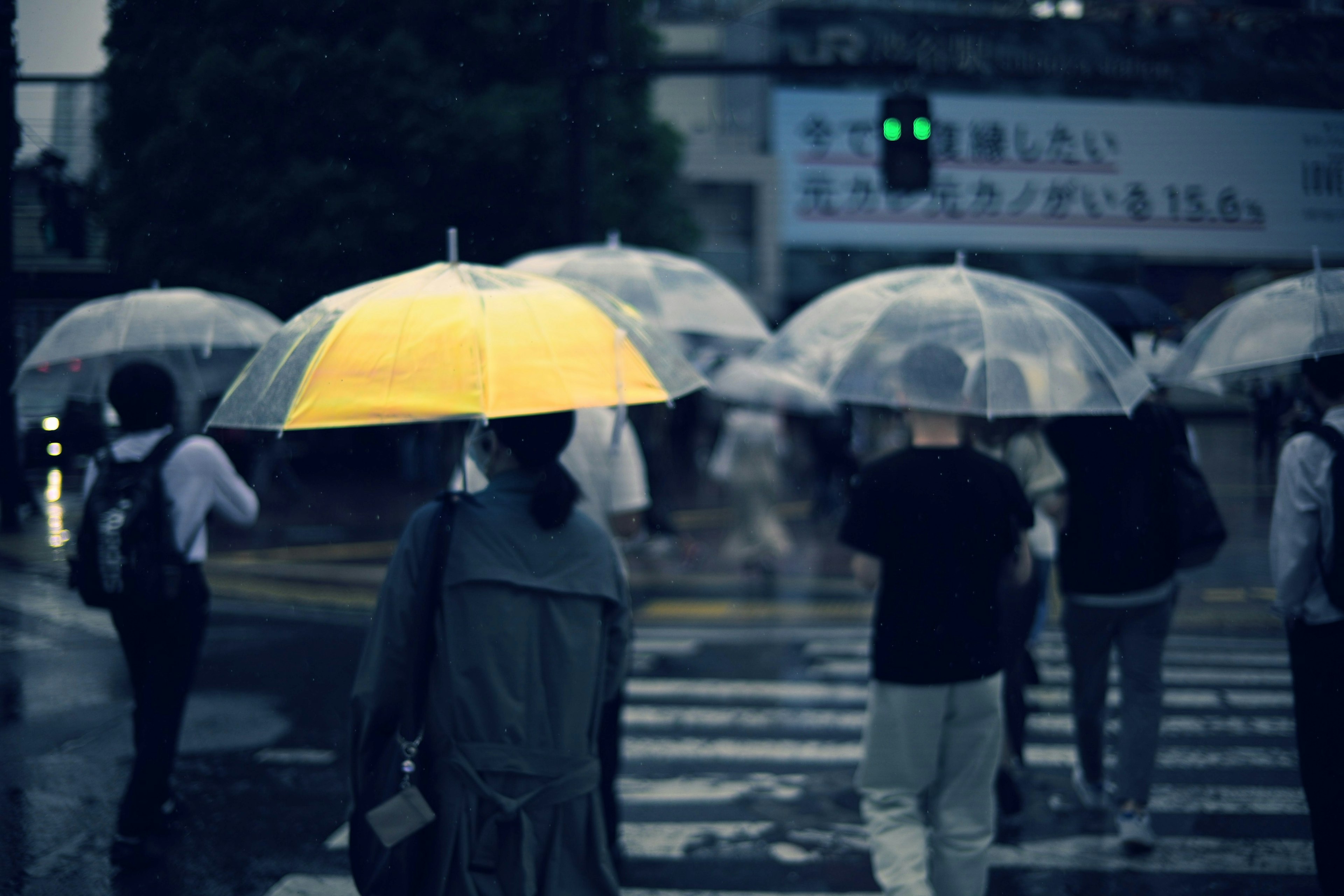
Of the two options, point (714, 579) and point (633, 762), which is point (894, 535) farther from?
point (714, 579)

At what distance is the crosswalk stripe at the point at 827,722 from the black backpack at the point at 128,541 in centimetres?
289

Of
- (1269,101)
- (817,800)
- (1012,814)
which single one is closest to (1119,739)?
(1012,814)

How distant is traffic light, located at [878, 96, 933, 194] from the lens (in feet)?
34.5

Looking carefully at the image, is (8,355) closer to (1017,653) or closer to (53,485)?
(53,485)

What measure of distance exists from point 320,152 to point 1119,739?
11638mm

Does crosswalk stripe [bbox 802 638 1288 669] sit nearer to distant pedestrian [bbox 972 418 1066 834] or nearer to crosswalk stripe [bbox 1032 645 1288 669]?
crosswalk stripe [bbox 1032 645 1288 669]

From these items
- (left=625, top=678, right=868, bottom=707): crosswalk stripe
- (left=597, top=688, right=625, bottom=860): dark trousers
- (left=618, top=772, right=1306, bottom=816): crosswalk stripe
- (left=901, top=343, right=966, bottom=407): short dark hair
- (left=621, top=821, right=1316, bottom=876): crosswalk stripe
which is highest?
(left=901, top=343, right=966, bottom=407): short dark hair

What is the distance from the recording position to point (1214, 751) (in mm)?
6254

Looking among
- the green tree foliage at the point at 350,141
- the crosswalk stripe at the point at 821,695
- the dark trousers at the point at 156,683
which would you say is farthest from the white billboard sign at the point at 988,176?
the dark trousers at the point at 156,683

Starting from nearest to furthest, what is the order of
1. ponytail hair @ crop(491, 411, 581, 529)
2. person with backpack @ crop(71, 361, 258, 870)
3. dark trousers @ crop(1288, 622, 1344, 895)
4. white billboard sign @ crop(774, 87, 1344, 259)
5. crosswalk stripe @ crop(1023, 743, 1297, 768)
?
ponytail hair @ crop(491, 411, 581, 529) → dark trousers @ crop(1288, 622, 1344, 895) → person with backpack @ crop(71, 361, 258, 870) → crosswalk stripe @ crop(1023, 743, 1297, 768) → white billboard sign @ crop(774, 87, 1344, 259)

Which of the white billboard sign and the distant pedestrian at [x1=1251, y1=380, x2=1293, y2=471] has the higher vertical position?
the white billboard sign

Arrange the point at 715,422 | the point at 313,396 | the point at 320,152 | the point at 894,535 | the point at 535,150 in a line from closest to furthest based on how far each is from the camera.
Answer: the point at 313,396
the point at 894,535
the point at 320,152
the point at 535,150
the point at 715,422

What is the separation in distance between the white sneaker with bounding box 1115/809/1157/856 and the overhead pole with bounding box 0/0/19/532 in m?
4.54

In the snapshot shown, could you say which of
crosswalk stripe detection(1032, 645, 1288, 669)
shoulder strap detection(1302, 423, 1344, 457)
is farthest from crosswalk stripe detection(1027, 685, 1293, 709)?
shoulder strap detection(1302, 423, 1344, 457)
